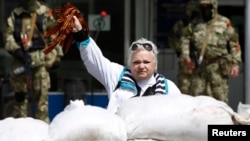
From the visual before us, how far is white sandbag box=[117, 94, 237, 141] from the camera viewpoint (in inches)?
101

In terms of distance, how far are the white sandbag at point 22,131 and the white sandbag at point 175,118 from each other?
1.10 feet

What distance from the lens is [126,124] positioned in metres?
2.62

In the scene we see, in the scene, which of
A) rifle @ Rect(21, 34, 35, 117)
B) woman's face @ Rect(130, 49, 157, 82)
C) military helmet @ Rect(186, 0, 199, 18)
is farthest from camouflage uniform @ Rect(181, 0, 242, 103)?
woman's face @ Rect(130, 49, 157, 82)

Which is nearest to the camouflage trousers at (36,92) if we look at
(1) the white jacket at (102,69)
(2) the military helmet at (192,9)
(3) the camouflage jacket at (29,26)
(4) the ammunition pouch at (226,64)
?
(3) the camouflage jacket at (29,26)

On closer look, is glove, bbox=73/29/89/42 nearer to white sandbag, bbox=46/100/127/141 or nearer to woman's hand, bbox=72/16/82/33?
woman's hand, bbox=72/16/82/33

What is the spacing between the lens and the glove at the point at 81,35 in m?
3.61

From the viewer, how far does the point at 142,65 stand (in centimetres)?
361

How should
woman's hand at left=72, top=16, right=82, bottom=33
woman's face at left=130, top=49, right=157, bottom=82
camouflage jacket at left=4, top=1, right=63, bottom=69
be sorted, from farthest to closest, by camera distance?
1. camouflage jacket at left=4, top=1, right=63, bottom=69
2. woman's face at left=130, top=49, right=157, bottom=82
3. woman's hand at left=72, top=16, right=82, bottom=33

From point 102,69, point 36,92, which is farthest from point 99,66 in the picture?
point 36,92

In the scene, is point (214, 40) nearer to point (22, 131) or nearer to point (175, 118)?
point (175, 118)

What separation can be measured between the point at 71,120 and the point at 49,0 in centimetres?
611

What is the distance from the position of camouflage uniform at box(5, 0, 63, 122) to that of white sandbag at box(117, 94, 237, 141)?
4.51 m

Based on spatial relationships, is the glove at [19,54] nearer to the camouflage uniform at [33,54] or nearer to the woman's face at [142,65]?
the camouflage uniform at [33,54]

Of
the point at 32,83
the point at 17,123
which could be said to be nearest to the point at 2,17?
the point at 32,83
